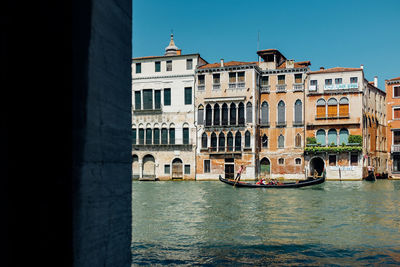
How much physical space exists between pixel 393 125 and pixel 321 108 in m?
7.56

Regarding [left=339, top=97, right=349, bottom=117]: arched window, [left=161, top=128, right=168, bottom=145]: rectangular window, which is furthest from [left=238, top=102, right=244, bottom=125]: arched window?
[left=339, top=97, right=349, bottom=117]: arched window

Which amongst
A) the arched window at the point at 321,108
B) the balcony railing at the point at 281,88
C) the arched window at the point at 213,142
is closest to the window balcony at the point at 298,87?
the balcony railing at the point at 281,88

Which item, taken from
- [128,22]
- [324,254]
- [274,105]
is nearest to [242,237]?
[324,254]

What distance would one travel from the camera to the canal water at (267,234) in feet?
20.3

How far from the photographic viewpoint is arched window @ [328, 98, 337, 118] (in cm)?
2769

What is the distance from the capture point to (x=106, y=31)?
155cm

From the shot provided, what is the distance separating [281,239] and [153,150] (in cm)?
2289

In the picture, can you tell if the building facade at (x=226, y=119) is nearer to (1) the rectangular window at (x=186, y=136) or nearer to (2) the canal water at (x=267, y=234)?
(1) the rectangular window at (x=186, y=136)

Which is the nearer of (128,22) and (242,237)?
(128,22)

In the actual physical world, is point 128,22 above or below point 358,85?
below

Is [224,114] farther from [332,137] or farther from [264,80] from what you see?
[332,137]

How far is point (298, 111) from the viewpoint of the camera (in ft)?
92.4

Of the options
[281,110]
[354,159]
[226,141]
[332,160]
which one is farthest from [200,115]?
[354,159]

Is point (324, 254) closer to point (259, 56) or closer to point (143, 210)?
point (143, 210)
